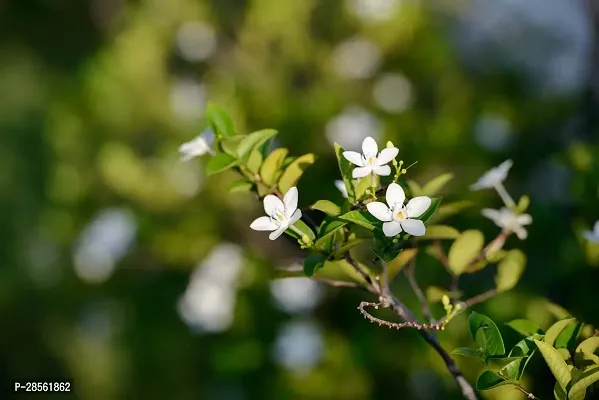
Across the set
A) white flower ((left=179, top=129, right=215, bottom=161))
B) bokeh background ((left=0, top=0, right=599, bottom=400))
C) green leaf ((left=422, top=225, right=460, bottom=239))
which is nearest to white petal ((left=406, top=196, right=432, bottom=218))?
green leaf ((left=422, top=225, right=460, bottom=239))

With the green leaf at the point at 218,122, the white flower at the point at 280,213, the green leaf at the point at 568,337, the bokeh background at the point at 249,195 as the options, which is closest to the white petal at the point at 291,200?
the white flower at the point at 280,213

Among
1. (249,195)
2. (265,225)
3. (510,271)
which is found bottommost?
(249,195)

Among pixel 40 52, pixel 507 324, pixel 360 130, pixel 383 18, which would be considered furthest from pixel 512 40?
pixel 40 52

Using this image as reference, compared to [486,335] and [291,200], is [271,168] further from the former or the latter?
[486,335]

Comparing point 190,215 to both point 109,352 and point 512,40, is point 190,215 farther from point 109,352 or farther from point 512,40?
point 512,40

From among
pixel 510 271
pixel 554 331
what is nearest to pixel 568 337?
pixel 554 331

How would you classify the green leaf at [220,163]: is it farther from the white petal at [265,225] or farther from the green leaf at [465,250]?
the green leaf at [465,250]

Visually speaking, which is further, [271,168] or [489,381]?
[271,168]
